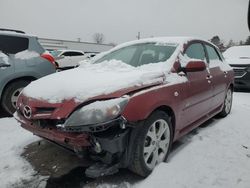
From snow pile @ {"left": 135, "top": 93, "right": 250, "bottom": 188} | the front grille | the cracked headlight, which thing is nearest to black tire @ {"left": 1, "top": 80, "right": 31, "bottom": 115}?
the cracked headlight

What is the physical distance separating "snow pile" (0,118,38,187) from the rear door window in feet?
4.68

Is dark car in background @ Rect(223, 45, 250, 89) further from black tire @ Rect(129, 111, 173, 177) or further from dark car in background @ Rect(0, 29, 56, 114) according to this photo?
black tire @ Rect(129, 111, 173, 177)

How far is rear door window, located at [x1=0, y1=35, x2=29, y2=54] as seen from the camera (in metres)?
5.10

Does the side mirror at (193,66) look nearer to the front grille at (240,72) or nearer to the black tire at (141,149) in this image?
the black tire at (141,149)

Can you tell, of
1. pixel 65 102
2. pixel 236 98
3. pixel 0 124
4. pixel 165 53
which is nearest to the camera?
pixel 65 102

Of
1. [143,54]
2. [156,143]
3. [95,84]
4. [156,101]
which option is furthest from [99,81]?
[143,54]

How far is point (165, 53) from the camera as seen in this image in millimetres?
3506

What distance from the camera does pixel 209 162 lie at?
3131 millimetres

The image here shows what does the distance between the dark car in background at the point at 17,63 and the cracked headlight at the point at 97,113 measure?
3.18m

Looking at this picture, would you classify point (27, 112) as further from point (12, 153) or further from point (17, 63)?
point (17, 63)

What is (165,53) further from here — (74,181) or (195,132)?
(74,181)

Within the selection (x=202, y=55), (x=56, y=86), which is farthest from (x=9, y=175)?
(x=202, y=55)

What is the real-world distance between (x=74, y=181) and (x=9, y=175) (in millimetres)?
737

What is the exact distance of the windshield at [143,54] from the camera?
3492mm
